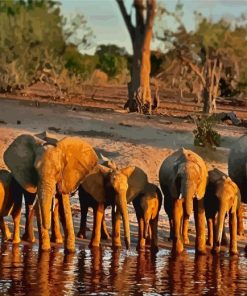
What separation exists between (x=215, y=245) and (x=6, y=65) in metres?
23.9

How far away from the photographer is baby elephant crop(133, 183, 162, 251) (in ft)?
49.2

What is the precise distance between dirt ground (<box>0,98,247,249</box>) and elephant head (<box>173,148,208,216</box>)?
7.03m

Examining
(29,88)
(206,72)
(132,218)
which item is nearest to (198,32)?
(206,72)

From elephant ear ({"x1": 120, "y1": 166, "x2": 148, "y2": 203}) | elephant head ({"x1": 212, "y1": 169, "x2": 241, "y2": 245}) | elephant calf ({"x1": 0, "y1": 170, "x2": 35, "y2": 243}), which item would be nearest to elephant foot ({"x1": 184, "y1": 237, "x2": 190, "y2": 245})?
elephant head ({"x1": 212, "y1": 169, "x2": 241, "y2": 245})

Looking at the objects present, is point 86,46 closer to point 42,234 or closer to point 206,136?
point 206,136

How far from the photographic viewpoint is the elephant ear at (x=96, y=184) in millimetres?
14914

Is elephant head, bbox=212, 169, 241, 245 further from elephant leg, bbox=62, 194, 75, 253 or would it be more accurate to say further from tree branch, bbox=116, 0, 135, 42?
tree branch, bbox=116, 0, 135, 42

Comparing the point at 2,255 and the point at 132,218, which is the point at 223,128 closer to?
the point at 132,218

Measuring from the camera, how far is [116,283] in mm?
12031

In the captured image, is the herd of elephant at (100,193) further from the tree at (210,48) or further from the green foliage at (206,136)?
the tree at (210,48)

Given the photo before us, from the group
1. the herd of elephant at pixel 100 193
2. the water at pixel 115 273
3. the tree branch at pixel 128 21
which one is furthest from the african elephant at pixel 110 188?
the tree branch at pixel 128 21

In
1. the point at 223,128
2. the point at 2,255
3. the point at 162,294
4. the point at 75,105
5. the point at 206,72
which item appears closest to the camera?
the point at 162,294

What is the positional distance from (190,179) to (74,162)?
167 cm

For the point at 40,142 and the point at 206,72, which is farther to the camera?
the point at 206,72
